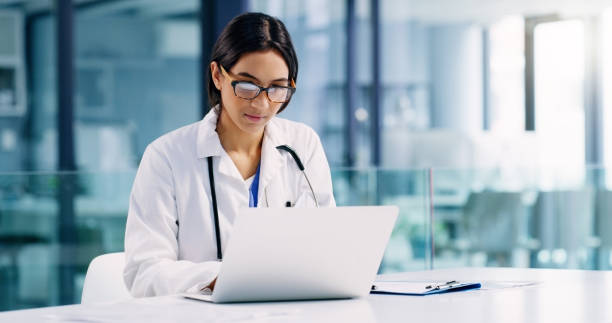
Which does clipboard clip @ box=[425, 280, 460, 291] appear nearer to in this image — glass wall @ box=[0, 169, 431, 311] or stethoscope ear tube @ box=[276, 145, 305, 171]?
stethoscope ear tube @ box=[276, 145, 305, 171]

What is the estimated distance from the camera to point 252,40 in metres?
2.02

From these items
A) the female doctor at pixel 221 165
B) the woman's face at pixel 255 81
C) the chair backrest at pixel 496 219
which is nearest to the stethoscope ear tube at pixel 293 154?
the female doctor at pixel 221 165

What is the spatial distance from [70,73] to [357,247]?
3.32 m

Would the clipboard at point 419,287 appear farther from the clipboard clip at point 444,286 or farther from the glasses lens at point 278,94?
the glasses lens at point 278,94

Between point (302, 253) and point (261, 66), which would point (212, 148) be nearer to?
point (261, 66)

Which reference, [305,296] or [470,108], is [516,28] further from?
[305,296]

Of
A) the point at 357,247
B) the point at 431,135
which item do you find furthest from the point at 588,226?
the point at 357,247

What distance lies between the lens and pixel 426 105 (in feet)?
22.6

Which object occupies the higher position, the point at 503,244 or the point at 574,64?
the point at 574,64

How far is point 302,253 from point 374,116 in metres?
4.91

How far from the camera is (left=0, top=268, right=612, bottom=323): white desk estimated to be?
4.52 feet

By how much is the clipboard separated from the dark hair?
51 cm

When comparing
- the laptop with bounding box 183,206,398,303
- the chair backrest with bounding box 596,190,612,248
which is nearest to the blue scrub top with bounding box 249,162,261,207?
the laptop with bounding box 183,206,398,303

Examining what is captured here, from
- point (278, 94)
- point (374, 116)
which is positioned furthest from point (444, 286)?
point (374, 116)
